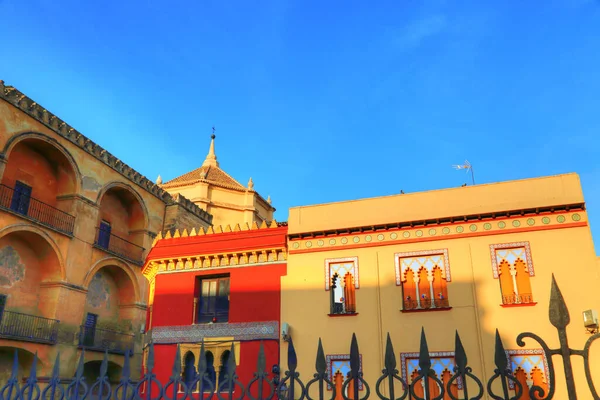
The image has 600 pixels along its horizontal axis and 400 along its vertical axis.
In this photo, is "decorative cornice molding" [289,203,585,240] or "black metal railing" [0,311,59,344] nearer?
"decorative cornice molding" [289,203,585,240]

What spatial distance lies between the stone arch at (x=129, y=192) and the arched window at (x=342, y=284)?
16.1 metres

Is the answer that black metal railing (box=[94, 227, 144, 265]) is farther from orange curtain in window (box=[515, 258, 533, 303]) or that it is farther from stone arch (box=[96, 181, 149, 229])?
orange curtain in window (box=[515, 258, 533, 303])

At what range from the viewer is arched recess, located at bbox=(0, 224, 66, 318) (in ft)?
78.6

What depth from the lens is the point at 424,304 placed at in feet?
53.6

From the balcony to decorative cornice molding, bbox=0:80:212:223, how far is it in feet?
63.4

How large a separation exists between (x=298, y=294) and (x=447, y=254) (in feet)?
17.1

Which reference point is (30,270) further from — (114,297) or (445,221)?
(445,221)

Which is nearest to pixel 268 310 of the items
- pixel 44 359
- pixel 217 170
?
pixel 44 359

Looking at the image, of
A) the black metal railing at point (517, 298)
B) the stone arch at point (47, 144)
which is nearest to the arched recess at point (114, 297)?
the stone arch at point (47, 144)

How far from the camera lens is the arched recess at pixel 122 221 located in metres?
29.8

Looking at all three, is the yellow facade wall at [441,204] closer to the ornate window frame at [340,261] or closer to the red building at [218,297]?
the ornate window frame at [340,261]

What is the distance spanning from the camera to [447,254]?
16.6 meters

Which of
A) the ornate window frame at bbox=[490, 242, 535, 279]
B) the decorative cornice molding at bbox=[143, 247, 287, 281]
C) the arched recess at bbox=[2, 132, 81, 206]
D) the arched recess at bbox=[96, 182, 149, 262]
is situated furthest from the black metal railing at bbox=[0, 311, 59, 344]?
the ornate window frame at bbox=[490, 242, 535, 279]

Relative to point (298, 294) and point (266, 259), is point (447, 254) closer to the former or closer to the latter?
point (298, 294)
